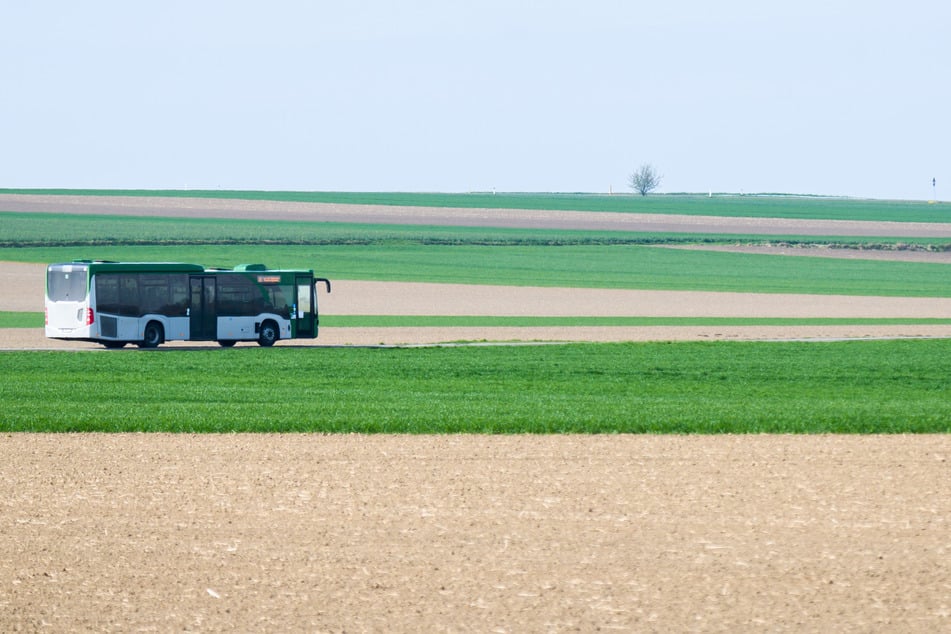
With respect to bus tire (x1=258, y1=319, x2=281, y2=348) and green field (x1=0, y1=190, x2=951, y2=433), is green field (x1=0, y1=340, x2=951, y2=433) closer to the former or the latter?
green field (x1=0, y1=190, x2=951, y2=433)

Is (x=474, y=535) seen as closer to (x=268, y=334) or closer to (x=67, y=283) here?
(x=67, y=283)

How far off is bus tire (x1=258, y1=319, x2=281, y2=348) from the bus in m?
0.03

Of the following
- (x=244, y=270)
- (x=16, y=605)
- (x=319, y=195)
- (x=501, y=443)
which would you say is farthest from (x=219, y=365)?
(x=319, y=195)

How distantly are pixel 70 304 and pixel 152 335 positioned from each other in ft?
9.17

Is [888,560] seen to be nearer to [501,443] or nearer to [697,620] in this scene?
[697,620]

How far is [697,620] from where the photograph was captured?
41.7 ft

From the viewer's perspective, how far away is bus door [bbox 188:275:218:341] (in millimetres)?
47906

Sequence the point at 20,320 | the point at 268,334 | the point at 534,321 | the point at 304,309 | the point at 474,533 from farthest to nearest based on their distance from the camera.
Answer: the point at 20,320 → the point at 534,321 → the point at 304,309 → the point at 268,334 → the point at 474,533

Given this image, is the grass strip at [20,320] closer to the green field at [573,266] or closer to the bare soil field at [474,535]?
the green field at [573,266]

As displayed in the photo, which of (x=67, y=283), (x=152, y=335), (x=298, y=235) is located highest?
(x=298, y=235)

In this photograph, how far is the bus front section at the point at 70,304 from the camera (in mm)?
46281

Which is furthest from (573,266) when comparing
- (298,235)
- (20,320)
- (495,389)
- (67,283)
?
(495,389)

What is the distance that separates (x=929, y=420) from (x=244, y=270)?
28.5 meters

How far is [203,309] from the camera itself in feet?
158
